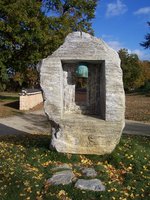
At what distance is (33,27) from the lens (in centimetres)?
2311

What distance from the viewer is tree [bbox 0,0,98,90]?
23047 millimetres

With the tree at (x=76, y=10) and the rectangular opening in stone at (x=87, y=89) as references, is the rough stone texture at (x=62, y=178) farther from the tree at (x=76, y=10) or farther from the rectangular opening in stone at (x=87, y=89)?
the tree at (x=76, y=10)

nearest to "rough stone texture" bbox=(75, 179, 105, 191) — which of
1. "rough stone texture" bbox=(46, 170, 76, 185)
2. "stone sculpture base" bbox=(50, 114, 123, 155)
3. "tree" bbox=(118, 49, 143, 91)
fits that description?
"rough stone texture" bbox=(46, 170, 76, 185)

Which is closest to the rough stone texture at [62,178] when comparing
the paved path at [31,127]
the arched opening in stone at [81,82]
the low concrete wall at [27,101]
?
the arched opening in stone at [81,82]

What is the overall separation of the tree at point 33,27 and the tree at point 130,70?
2743 centimetres

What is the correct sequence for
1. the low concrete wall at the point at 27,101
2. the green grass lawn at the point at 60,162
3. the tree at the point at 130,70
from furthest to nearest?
the tree at the point at 130,70 → the low concrete wall at the point at 27,101 → the green grass lawn at the point at 60,162

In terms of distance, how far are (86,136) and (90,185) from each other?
6.27ft

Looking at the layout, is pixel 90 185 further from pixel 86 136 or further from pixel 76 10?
pixel 76 10

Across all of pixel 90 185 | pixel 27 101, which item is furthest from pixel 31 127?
pixel 90 185

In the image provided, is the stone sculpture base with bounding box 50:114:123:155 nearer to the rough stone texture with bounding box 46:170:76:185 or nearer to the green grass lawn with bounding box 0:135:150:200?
the green grass lawn with bounding box 0:135:150:200

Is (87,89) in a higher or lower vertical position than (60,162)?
higher

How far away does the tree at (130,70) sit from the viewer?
54.1 m

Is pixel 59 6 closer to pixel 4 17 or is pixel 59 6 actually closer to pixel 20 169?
pixel 4 17

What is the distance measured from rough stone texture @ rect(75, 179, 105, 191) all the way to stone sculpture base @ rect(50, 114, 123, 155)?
5.44 feet
